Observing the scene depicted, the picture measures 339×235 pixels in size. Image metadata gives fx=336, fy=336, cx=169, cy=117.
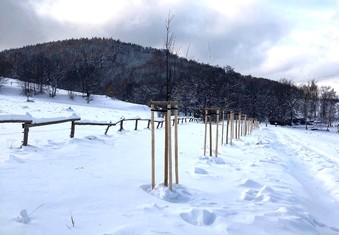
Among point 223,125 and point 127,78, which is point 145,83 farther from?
point 223,125

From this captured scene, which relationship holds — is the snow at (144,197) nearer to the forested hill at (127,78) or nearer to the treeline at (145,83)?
the forested hill at (127,78)

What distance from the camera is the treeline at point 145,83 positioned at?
282 feet

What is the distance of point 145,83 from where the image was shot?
115m

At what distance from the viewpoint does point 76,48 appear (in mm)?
169000

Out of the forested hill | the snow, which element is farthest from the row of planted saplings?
the forested hill

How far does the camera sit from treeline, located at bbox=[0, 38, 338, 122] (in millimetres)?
85875

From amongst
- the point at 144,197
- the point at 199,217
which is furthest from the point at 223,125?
the point at 199,217

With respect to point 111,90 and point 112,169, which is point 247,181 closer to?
point 112,169

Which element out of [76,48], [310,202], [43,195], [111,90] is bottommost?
[310,202]

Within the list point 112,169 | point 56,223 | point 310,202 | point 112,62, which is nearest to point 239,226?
point 56,223

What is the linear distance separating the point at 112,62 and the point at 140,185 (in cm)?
15979

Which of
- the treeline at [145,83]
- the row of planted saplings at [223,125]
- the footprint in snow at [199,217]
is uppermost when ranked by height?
the treeline at [145,83]

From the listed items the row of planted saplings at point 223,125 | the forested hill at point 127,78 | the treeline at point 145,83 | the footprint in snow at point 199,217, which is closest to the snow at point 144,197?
the footprint in snow at point 199,217

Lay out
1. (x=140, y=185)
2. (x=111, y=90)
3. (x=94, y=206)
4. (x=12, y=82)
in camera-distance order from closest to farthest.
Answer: (x=94, y=206) → (x=140, y=185) → (x=12, y=82) → (x=111, y=90)
